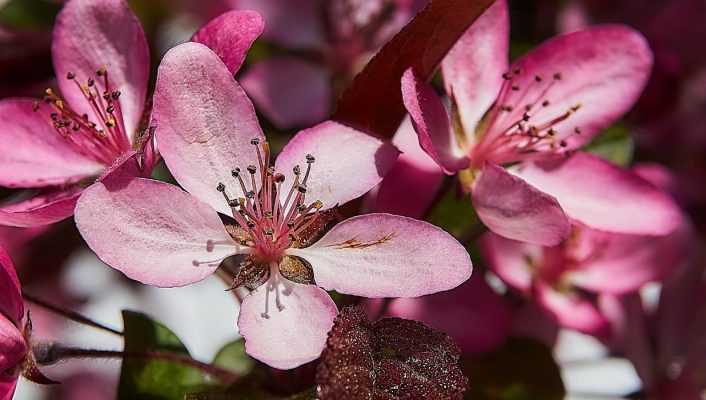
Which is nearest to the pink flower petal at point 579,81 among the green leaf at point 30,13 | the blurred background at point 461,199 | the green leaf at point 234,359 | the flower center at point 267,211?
the blurred background at point 461,199

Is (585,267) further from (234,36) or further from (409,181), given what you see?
(234,36)

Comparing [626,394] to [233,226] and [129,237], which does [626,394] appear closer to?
[233,226]

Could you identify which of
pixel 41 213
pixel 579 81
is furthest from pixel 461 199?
pixel 41 213

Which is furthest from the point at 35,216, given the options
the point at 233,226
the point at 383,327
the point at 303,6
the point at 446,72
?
the point at 303,6

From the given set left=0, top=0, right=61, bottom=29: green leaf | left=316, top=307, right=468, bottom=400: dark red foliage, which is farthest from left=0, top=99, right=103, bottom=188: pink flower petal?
left=0, top=0, right=61, bottom=29: green leaf

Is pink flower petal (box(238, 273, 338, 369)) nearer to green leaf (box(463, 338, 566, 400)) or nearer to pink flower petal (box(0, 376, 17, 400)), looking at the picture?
pink flower petal (box(0, 376, 17, 400))

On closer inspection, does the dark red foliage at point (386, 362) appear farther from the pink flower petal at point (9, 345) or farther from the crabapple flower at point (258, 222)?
the pink flower petal at point (9, 345)
